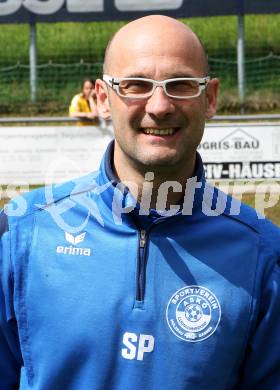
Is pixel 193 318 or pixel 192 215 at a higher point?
pixel 192 215

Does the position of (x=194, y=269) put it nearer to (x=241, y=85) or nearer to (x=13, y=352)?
(x=13, y=352)

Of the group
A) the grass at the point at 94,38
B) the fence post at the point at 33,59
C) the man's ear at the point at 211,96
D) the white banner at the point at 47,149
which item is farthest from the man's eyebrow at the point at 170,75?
the grass at the point at 94,38

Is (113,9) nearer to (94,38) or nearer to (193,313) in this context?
(94,38)

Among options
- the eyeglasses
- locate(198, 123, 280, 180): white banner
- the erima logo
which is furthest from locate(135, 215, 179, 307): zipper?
locate(198, 123, 280, 180): white banner

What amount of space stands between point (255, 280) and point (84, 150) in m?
8.47

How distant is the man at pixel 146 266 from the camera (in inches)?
95.0

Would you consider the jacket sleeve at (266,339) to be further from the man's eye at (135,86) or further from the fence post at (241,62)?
the fence post at (241,62)

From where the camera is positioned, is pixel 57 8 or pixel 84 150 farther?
pixel 57 8

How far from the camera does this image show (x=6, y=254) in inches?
98.6

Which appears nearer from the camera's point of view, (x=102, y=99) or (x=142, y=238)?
(x=142, y=238)

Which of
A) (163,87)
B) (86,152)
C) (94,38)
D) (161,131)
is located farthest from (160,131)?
(94,38)

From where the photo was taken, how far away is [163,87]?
7.75ft

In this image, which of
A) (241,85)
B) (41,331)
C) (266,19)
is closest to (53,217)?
(41,331)

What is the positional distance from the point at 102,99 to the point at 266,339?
871 mm
